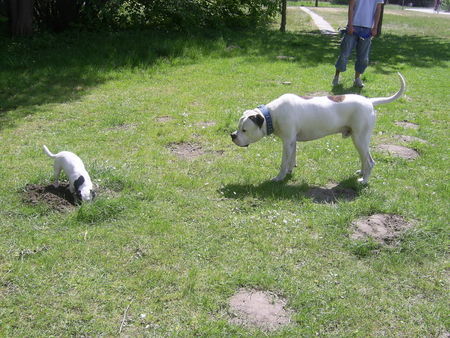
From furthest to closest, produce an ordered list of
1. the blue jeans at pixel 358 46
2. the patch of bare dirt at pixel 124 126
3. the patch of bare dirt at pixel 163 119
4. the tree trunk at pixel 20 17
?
the tree trunk at pixel 20 17, the blue jeans at pixel 358 46, the patch of bare dirt at pixel 163 119, the patch of bare dirt at pixel 124 126

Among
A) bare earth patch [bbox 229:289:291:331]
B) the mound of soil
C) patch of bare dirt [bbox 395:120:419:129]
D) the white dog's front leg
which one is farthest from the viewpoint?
patch of bare dirt [bbox 395:120:419:129]

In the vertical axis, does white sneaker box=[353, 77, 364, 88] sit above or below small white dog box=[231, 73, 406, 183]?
below

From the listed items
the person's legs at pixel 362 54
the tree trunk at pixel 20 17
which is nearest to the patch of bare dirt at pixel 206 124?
the person's legs at pixel 362 54

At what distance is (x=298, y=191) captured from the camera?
5777 mm

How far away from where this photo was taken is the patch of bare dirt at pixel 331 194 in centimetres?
564

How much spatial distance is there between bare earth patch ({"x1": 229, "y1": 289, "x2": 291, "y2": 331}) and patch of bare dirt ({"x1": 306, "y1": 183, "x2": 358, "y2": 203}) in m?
1.95

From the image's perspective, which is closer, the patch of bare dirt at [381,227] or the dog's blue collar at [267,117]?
the patch of bare dirt at [381,227]

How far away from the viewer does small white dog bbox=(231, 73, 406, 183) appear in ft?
18.6

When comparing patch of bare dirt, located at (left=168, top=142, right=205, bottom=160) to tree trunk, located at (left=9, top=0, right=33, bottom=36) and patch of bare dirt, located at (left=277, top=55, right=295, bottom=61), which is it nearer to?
patch of bare dirt, located at (left=277, top=55, right=295, bottom=61)

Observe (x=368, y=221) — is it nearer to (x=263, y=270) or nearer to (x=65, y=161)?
Result: (x=263, y=270)

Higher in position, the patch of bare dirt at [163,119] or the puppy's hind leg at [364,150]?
A: the puppy's hind leg at [364,150]

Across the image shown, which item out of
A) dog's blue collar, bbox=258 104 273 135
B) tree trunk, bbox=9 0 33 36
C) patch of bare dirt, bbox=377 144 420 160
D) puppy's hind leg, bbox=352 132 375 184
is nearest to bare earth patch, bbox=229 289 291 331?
dog's blue collar, bbox=258 104 273 135

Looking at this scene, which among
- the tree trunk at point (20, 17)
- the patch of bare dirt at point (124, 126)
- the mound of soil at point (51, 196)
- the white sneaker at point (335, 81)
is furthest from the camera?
the tree trunk at point (20, 17)

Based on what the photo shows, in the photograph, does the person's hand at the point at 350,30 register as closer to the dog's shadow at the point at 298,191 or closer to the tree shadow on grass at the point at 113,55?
the tree shadow on grass at the point at 113,55
